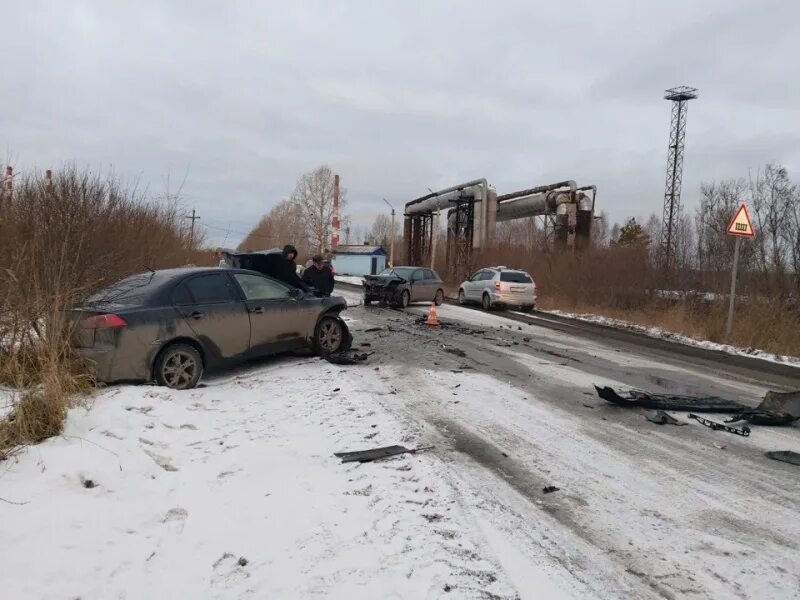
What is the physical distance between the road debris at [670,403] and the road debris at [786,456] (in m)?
1.41

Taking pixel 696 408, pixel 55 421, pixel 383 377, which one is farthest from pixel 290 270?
pixel 696 408

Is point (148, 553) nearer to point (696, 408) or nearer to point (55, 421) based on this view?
point (55, 421)

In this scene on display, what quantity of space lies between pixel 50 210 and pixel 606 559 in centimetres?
1037

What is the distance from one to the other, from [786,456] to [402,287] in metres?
15.1

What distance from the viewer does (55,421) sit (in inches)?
166

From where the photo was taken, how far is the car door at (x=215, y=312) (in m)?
6.91

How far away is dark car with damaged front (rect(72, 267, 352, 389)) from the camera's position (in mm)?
6133

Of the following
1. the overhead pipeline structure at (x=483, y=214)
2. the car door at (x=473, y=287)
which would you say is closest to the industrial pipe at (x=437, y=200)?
the overhead pipeline structure at (x=483, y=214)

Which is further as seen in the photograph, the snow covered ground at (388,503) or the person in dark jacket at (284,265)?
the person in dark jacket at (284,265)

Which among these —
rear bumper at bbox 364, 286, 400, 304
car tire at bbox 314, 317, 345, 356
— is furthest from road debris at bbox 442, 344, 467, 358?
rear bumper at bbox 364, 286, 400, 304

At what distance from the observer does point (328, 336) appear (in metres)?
9.08

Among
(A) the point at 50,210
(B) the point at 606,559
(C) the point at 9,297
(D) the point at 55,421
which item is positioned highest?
(A) the point at 50,210

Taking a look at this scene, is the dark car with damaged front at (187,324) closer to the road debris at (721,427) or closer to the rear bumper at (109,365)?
the rear bumper at (109,365)

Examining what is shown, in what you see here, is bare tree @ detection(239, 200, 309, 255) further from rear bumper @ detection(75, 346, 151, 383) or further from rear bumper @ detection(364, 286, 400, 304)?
rear bumper @ detection(75, 346, 151, 383)
